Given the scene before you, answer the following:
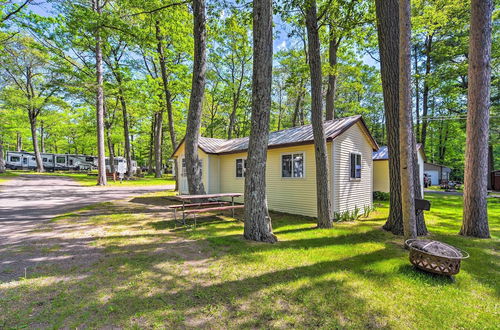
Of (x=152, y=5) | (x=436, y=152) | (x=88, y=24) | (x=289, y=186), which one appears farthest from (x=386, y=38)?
(x=436, y=152)

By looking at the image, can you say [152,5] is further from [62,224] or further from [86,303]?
[86,303]

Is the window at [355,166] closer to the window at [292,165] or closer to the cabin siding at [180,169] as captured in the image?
the window at [292,165]

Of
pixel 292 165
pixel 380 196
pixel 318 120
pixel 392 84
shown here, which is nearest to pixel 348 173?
pixel 292 165

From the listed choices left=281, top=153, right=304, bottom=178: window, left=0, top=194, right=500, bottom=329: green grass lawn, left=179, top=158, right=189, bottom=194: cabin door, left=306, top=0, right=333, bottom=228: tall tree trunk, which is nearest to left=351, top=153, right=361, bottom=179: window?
left=281, top=153, right=304, bottom=178: window

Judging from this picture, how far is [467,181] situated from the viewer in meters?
6.20

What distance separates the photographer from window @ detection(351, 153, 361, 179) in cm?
950

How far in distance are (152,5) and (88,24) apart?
313 cm

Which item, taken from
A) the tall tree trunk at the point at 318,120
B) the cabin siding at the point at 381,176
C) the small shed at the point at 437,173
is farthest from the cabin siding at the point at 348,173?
the small shed at the point at 437,173

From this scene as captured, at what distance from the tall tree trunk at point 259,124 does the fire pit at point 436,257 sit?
2856 mm

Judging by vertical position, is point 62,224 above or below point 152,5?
below

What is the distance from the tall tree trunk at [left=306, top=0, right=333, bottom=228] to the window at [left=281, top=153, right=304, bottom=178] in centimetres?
214

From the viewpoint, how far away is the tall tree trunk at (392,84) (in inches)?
252

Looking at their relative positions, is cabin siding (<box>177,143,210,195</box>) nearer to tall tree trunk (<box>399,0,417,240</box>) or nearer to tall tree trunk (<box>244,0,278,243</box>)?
tall tree trunk (<box>244,0,278,243</box>)

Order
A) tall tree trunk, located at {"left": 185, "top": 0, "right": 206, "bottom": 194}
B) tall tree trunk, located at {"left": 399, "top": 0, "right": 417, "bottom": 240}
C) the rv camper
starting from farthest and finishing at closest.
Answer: the rv camper → tall tree trunk, located at {"left": 185, "top": 0, "right": 206, "bottom": 194} → tall tree trunk, located at {"left": 399, "top": 0, "right": 417, "bottom": 240}
